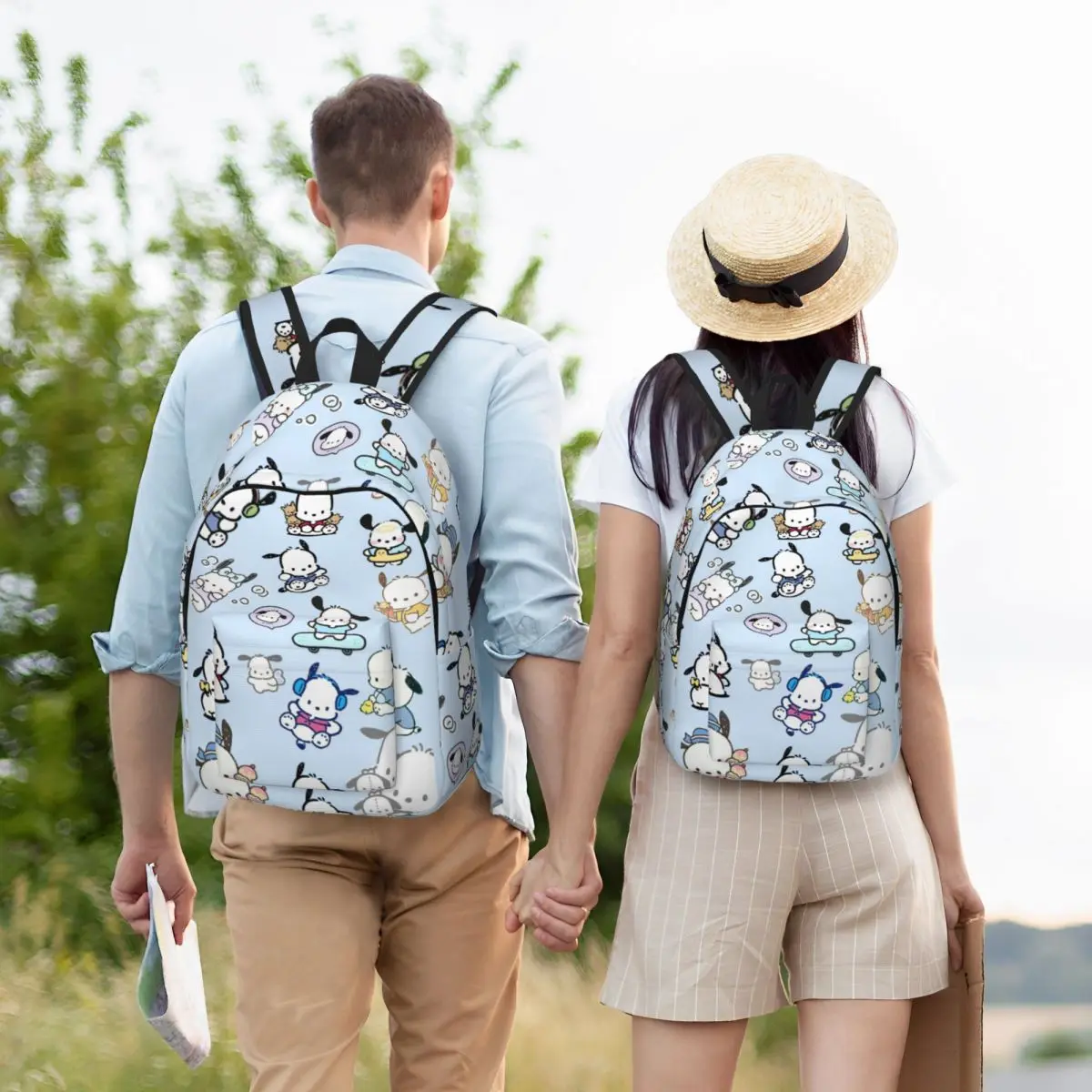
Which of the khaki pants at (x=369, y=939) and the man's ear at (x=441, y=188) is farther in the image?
the man's ear at (x=441, y=188)

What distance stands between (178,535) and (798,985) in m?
1.09

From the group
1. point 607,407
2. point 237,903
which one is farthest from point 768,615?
point 237,903

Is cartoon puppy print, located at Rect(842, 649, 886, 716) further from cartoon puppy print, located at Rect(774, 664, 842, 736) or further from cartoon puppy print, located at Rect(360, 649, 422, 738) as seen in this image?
cartoon puppy print, located at Rect(360, 649, 422, 738)

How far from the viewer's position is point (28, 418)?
17.9ft

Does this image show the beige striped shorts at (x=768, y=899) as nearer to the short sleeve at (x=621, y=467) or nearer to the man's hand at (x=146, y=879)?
the short sleeve at (x=621, y=467)

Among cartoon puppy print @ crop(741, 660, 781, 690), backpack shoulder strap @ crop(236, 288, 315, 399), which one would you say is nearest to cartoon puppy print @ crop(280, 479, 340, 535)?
backpack shoulder strap @ crop(236, 288, 315, 399)

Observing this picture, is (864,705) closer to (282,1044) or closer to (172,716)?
(282,1044)

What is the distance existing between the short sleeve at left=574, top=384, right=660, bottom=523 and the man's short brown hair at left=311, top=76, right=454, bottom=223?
1.52ft

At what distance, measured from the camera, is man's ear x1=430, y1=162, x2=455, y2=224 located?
210 cm

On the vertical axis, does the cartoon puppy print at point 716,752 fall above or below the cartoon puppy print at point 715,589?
below

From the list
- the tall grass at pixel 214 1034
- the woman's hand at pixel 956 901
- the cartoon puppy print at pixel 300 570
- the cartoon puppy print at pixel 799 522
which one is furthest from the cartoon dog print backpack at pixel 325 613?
the tall grass at pixel 214 1034

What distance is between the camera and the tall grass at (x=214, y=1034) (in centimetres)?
371

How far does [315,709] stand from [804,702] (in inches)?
24.7

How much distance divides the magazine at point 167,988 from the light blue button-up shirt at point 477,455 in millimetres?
428
